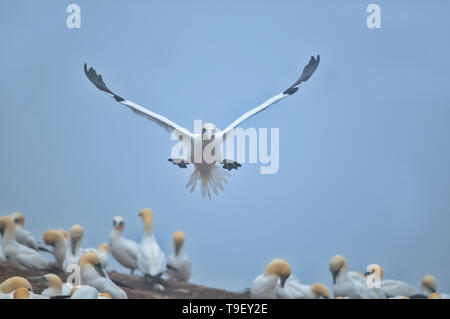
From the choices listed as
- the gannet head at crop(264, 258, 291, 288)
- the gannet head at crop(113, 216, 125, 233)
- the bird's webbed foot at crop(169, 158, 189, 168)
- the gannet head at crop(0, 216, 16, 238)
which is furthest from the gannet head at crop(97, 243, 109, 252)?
the gannet head at crop(264, 258, 291, 288)

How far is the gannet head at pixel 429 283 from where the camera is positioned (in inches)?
225

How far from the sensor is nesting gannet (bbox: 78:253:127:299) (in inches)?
191

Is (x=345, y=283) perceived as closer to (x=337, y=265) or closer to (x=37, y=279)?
(x=337, y=265)

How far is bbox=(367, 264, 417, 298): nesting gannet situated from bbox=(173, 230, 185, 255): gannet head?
1565 mm

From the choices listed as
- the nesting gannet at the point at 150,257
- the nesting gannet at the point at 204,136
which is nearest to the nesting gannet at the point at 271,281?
the nesting gannet at the point at 204,136

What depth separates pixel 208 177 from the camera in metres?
5.44

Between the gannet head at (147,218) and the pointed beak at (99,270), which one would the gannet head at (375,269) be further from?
the pointed beak at (99,270)

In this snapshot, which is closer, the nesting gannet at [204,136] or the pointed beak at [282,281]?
the pointed beak at [282,281]

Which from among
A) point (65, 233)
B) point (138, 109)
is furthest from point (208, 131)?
point (65, 233)

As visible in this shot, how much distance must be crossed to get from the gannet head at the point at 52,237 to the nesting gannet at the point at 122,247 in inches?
19.0

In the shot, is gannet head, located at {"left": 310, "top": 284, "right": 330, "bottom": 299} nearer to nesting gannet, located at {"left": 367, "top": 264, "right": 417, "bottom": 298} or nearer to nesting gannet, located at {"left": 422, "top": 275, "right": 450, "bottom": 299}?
nesting gannet, located at {"left": 367, "top": 264, "right": 417, "bottom": 298}

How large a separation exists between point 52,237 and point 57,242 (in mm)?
67
